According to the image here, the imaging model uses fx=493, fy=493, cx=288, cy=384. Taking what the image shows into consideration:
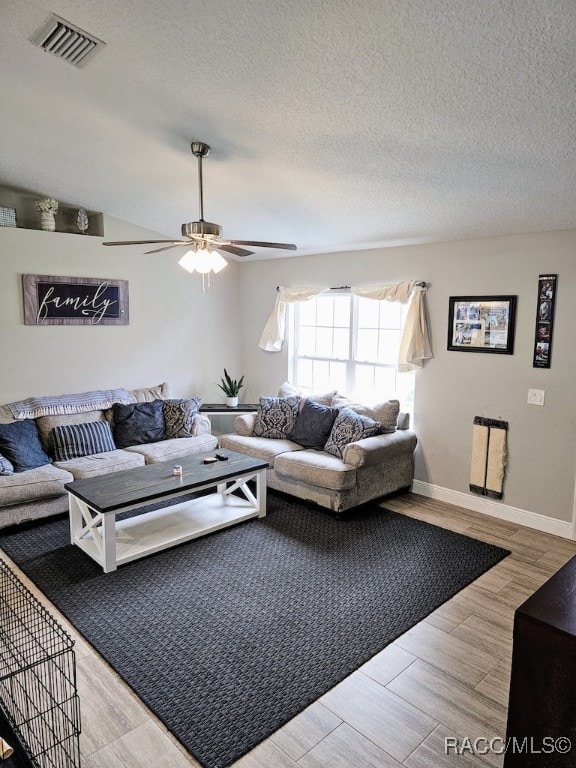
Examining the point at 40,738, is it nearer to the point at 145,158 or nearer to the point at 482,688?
the point at 482,688

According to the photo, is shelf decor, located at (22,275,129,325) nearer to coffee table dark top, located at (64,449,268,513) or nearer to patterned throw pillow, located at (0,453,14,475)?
patterned throw pillow, located at (0,453,14,475)

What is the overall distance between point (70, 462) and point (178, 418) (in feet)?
3.91

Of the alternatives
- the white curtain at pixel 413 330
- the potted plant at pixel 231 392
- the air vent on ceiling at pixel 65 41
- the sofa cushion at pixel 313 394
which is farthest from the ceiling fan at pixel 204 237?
the potted plant at pixel 231 392

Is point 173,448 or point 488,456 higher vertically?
point 488,456

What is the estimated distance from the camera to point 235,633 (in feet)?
8.71

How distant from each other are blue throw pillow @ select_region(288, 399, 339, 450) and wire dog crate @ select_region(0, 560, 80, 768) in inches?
104

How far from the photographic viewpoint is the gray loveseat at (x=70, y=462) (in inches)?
149

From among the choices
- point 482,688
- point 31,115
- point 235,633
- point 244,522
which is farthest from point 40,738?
point 31,115

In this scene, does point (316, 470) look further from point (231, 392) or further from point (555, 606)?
point (555, 606)

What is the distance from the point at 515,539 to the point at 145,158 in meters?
4.03

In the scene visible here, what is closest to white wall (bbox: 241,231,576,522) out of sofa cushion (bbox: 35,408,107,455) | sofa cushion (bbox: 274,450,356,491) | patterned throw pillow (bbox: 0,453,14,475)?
sofa cushion (bbox: 274,450,356,491)

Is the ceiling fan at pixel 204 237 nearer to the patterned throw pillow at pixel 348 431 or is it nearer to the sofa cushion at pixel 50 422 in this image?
the patterned throw pillow at pixel 348 431

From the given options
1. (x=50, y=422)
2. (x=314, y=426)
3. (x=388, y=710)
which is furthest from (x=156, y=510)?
(x=388, y=710)

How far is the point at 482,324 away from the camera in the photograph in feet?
13.8
